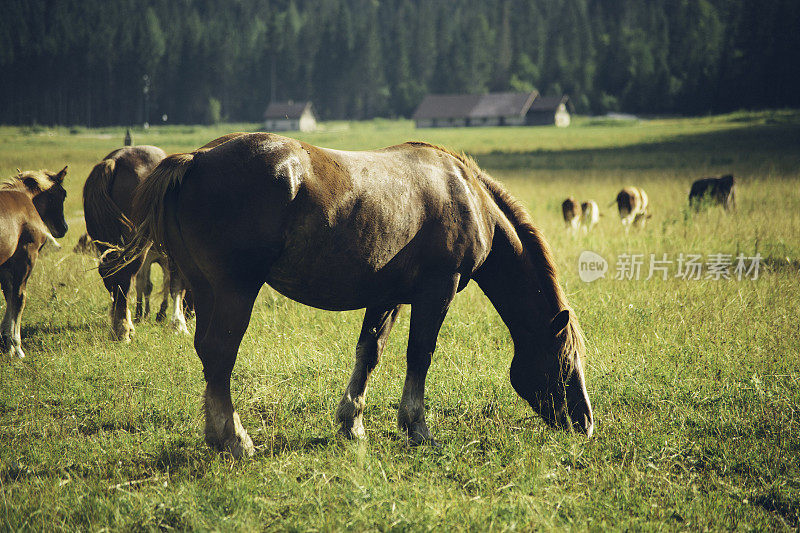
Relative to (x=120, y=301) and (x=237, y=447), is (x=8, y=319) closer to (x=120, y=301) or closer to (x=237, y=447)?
(x=120, y=301)

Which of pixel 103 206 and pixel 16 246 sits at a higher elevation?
pixel 103 206

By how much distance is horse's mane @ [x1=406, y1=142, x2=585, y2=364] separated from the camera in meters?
4.11

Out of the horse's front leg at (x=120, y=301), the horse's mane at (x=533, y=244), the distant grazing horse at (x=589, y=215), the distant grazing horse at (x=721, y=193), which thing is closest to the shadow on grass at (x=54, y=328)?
the horse's front leg at (x=120, y=301)

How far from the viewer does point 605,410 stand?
4402 millimetres

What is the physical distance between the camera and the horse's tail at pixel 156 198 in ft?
10.4

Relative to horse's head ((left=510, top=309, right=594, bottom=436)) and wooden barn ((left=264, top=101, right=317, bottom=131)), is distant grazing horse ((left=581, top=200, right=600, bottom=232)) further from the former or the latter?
wooden barn ((left=264, top=101, right=317, bottom=131))

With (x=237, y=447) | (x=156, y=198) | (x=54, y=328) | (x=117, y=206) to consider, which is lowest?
(x=54, y=328)

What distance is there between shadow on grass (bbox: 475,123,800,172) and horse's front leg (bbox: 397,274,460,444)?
23.1 m

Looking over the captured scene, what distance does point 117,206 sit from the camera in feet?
20.7

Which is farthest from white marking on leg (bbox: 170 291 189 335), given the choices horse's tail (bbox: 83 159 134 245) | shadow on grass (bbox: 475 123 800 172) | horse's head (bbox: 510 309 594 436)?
shadow on grass (bbox: 475 123 800 172)

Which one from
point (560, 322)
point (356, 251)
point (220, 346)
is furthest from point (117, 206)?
point (560, 322)

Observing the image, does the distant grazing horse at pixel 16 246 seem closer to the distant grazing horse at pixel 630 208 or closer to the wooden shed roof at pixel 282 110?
the distant grazing horse at pixel 630 208

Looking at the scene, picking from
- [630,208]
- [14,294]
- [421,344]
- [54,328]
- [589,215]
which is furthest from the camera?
[630,208]

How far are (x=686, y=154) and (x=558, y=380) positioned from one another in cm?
2986
